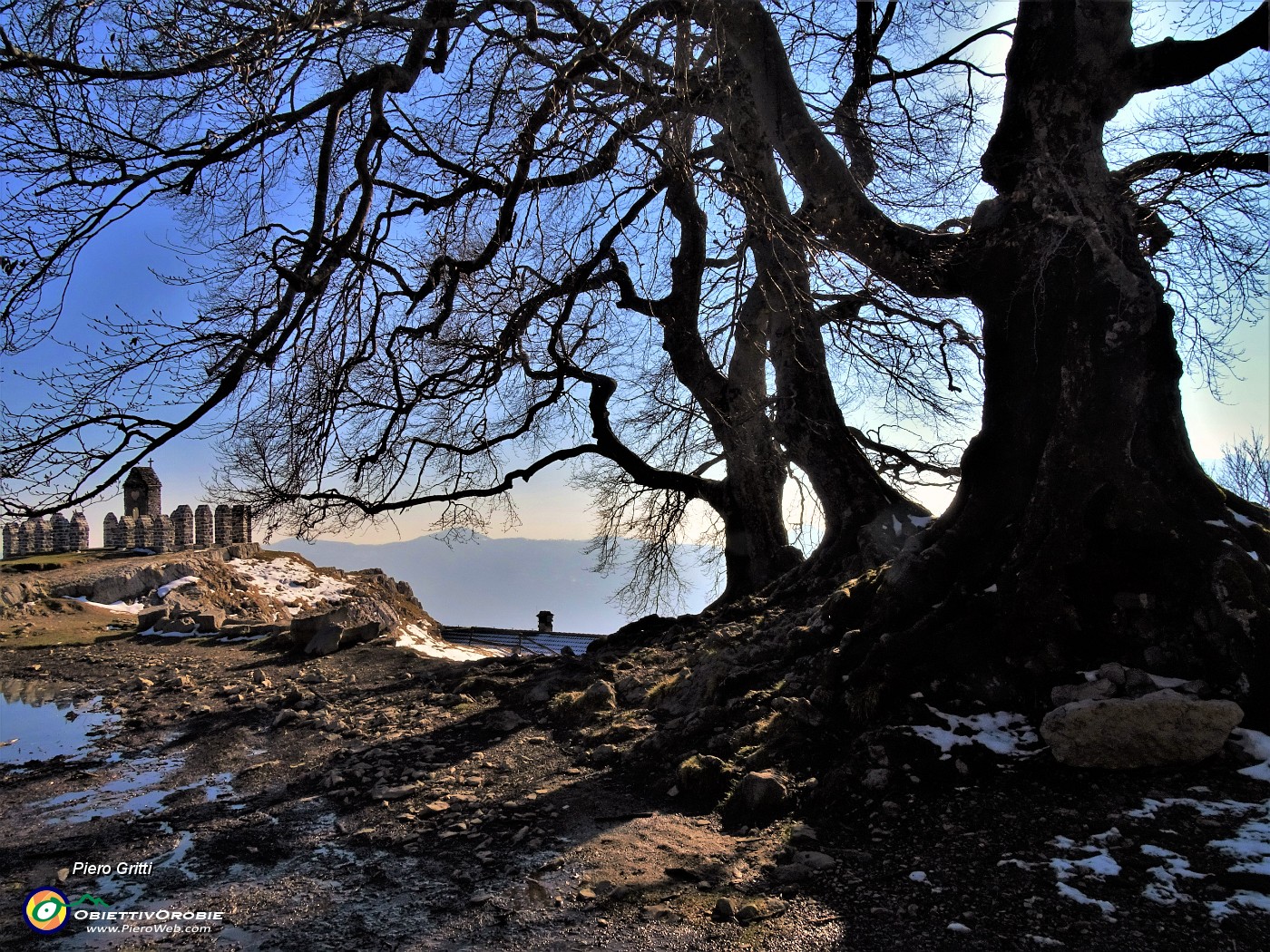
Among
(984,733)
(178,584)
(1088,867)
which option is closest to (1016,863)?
(1088,867)

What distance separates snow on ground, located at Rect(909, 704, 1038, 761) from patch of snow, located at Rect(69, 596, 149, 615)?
1662 centimetres

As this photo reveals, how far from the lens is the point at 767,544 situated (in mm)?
10648

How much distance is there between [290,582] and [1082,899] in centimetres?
2017

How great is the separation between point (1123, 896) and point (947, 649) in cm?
191

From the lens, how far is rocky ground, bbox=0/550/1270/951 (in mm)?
2928

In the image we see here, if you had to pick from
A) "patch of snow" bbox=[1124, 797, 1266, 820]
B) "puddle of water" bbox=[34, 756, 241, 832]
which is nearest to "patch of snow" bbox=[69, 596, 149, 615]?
"puddle of water" bbox=[34, 756, 241, 832]

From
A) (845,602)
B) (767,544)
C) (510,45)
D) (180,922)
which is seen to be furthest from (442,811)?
(767,544)

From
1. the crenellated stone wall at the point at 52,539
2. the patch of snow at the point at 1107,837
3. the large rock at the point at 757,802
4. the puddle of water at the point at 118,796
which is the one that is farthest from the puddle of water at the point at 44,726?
the crenellated stone wall at the point at 52,539

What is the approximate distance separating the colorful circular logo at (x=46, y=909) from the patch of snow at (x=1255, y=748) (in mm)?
5409

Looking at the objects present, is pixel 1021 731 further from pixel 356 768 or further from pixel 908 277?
pixel 356 768

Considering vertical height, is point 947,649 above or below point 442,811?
above

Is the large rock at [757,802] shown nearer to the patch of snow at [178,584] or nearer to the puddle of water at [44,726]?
the puddle of water at [44,726]

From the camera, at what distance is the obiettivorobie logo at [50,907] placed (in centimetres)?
321

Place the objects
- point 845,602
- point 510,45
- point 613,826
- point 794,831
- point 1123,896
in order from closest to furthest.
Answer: point 1123,896 → point 794,831 → point 613,826 → point 510,45 → point 845,602
